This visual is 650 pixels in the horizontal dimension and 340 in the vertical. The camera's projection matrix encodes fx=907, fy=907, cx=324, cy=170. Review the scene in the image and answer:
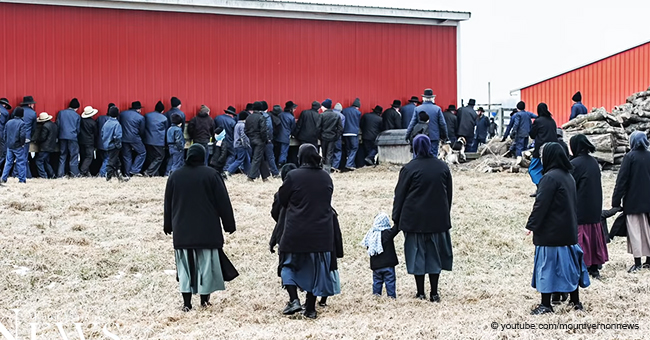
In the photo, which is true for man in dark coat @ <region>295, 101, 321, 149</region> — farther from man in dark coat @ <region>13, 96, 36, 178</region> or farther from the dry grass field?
man in dark coat @ <region>13, 96, 36, 178</region>

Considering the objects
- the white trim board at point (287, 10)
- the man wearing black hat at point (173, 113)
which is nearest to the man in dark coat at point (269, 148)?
the man wearing black hat at point (173, 113)

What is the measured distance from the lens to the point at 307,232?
7.96 meters

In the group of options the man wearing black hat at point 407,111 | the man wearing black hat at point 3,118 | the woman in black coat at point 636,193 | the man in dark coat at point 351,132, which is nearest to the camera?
the woman in black coat at point 636,193

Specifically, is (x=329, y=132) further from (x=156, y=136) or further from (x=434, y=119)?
(x=156, y=136)

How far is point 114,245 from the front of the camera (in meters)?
11.5

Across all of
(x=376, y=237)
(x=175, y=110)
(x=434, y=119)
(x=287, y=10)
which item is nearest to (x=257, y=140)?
(x=175, y=110)

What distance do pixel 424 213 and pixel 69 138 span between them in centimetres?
1257

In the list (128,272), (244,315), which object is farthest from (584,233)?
(128,272)

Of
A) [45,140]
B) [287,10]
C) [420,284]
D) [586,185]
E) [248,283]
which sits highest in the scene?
[287,10]

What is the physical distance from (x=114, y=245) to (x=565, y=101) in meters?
27.0

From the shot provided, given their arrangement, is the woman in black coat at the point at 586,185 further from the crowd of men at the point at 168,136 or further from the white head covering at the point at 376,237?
the crowd of men at the point at 168,136

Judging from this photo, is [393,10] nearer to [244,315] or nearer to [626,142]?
[626,142]

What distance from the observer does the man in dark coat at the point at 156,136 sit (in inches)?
786

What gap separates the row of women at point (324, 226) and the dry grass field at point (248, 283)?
30cm
